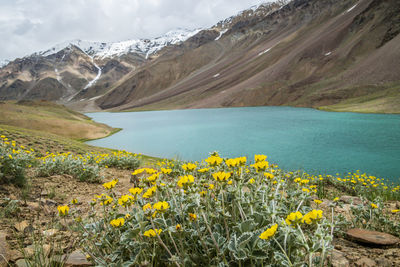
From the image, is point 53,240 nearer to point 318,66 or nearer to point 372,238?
point 372,238

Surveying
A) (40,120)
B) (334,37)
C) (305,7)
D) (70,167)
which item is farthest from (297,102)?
(305,7)

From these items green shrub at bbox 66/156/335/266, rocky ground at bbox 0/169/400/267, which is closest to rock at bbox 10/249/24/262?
rocky ground at bbox 0/169/400/267

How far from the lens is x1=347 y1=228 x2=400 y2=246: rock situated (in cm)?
314

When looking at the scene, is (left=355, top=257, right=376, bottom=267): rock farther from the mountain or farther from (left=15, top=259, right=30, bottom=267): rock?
the mountain

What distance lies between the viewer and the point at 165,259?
231cm

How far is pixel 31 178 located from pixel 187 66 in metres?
188

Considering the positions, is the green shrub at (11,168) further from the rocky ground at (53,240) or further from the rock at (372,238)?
the rock at (372,238)

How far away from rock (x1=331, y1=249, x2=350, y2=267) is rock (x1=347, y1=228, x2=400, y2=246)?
730 mm

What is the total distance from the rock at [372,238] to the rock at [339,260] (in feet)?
2.40

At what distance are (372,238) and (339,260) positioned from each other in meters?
0.99

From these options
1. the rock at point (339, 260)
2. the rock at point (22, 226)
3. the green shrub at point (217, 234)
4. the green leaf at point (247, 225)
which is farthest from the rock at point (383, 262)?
the rock at point (22, 226)

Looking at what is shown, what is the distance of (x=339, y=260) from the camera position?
8.67ft

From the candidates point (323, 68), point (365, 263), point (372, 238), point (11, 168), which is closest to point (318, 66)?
point (323, 68)

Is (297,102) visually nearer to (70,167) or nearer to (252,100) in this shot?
(252,100)
